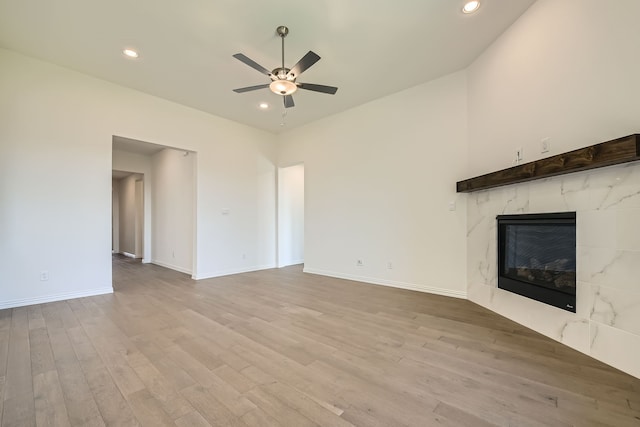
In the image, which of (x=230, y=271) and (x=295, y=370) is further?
(x=230, y=271)

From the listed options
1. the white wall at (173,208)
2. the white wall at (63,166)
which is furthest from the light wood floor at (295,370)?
the white wall at (173,208)

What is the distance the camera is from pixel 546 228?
258cm

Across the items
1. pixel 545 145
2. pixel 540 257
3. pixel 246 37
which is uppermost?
pixel 246 37

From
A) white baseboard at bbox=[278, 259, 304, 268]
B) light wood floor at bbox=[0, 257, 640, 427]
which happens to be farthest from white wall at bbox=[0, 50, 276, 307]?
white baseboard at bbox=[278, 259, 304, 268]

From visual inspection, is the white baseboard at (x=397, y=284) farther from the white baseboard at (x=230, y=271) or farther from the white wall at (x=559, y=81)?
the white wall at (x=559, y=81)

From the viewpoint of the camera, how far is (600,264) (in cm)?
208

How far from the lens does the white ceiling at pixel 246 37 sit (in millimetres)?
2623

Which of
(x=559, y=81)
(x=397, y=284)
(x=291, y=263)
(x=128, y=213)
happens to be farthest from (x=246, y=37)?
(x=128, y=213)

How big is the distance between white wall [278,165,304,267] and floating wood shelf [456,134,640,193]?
453cm

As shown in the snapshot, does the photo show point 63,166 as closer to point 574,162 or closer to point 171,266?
point 171,266

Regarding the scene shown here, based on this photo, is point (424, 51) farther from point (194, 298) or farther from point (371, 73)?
point (194, 298)

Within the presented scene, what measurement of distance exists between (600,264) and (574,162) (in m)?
0.84

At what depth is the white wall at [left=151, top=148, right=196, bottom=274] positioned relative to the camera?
5.81 metres

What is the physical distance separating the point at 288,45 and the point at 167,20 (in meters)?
1.30
